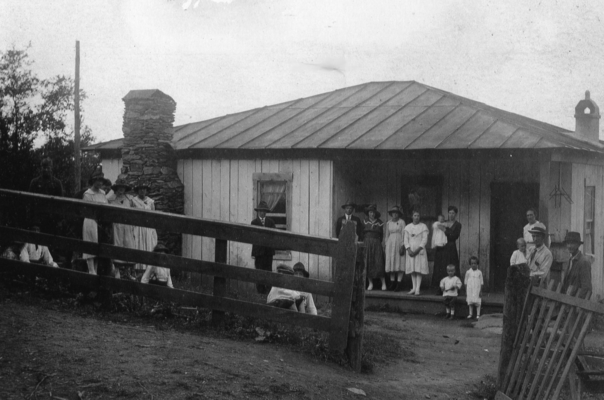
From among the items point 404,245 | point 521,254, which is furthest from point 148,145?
point 521,254

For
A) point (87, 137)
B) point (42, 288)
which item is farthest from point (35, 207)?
point (87, 137)

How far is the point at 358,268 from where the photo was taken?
276 inches

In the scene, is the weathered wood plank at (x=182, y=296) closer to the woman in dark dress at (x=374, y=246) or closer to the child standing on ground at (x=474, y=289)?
the child standing on ground at (x=474, y=289)

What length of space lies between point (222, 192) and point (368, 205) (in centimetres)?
335

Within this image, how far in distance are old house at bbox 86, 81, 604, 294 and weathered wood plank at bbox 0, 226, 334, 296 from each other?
270 inches

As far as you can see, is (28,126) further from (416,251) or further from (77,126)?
(416,251)

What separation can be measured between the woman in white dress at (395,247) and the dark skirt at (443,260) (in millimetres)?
709

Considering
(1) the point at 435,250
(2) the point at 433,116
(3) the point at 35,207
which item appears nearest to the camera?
(3) the point at 35,207

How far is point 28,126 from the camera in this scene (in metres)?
22.9

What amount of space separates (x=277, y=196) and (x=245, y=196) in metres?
0.81

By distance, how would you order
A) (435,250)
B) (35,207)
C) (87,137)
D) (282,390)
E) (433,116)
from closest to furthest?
(282,390) < (35,207) < (435,250) < (433,116) < (87,137)

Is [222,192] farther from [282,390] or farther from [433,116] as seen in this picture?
[282,390]

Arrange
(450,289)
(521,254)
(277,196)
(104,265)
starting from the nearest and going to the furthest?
(104,265) → (521,254) → (450,289) → (277,196)

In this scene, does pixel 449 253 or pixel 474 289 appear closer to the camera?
pixel 474 289
